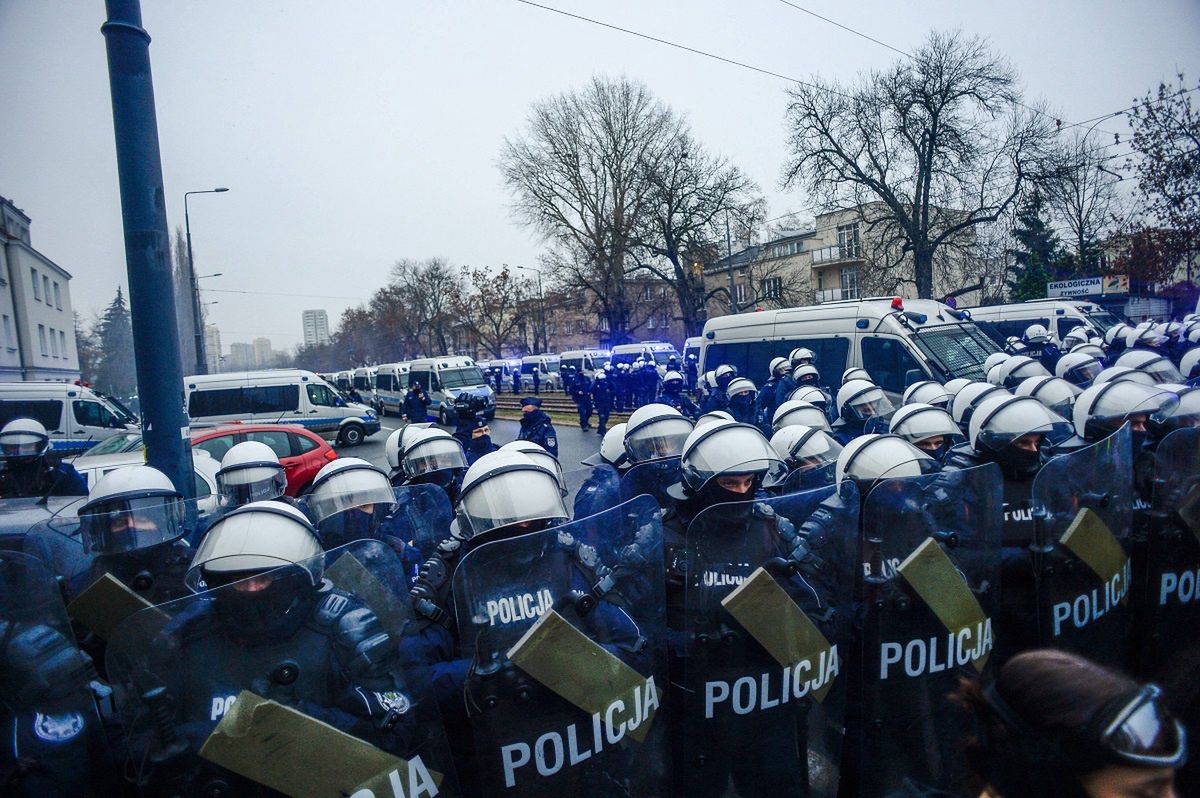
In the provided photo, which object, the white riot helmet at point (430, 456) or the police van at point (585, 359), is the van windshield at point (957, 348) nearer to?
the white riot helmet at point (430, 456)

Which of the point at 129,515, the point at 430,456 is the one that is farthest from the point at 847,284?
the point at 129,515

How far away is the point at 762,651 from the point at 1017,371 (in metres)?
6.17

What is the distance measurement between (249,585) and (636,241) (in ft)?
112

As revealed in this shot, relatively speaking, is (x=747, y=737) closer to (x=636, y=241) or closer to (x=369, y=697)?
(x=369, y=697)

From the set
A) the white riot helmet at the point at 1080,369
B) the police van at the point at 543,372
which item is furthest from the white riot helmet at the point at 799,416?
the police van at the point at 543,372

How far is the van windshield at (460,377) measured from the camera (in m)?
26.7

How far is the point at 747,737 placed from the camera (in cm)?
232

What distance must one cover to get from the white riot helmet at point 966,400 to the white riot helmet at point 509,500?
3.73 metres

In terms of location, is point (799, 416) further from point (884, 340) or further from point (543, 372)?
point (543, 372)

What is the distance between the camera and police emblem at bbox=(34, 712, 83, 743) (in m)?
1.93

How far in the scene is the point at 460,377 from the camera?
27109mm

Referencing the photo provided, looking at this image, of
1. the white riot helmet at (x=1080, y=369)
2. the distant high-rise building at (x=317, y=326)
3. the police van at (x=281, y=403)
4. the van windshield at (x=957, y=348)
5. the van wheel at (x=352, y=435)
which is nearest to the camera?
the white riot helmet at (x=1080, y=369)

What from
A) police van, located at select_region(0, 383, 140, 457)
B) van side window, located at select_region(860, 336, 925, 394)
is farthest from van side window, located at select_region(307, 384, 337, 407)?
van side window, located at select_region(860, 336, 925, 394)

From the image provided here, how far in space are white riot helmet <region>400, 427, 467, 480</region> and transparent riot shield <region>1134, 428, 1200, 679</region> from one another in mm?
3916
